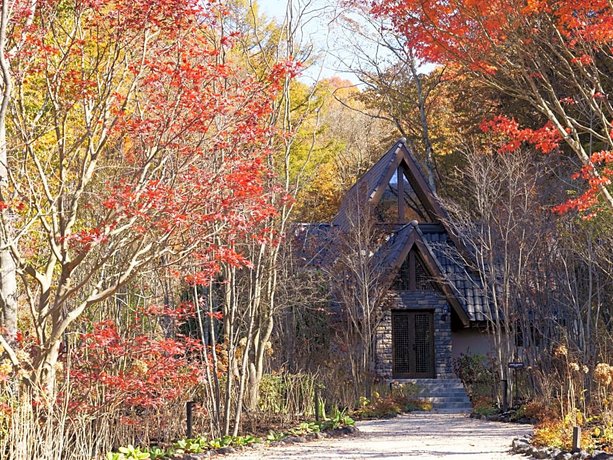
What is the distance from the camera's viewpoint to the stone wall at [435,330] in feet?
69.7

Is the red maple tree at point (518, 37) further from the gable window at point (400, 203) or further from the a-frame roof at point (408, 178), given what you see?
the gable window at point (400, 203)

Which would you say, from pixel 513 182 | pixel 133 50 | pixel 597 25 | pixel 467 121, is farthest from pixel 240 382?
pixel 467 121

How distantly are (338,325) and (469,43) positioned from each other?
11.0 metres

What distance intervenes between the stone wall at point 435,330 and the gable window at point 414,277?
0.62ft

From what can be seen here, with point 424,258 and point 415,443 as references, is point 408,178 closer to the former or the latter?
point 424,258

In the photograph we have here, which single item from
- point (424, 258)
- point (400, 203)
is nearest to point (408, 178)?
point (400, 203)

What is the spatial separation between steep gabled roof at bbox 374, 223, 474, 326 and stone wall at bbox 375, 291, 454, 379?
0.31 m

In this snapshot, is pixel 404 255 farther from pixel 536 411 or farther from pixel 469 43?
pixel 469 43

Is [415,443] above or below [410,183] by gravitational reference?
below

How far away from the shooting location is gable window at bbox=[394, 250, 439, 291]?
21.8 meters

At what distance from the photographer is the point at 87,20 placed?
8.54 metres

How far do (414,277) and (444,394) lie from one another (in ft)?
10.3

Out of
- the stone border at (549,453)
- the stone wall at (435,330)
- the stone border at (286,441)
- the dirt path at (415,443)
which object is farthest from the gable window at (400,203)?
the stone border at (549,453)

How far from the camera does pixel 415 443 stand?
11.1m
